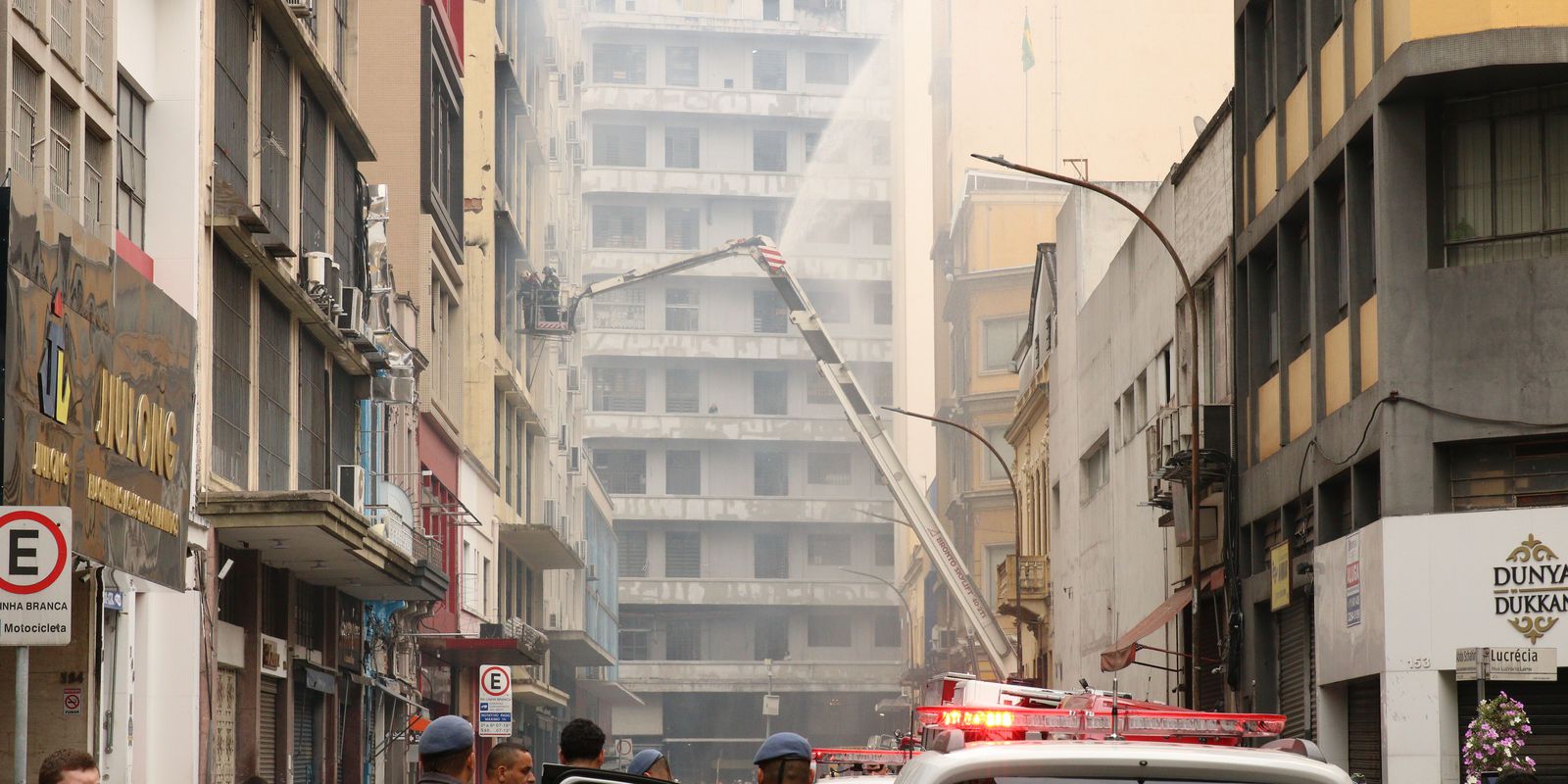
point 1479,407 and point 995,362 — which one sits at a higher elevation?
point 995,362

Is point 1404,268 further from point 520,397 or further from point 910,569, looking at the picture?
point 910,569

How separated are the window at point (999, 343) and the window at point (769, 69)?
1579 inches

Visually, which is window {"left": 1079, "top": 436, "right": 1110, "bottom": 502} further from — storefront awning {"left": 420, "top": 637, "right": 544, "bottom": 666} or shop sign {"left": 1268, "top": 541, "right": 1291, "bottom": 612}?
shop sign {"left": 1268, "top": 541, "right": 1291, "bottom": 612}

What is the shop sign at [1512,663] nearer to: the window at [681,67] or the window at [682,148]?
the window at [682,148]

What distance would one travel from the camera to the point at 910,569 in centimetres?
9194

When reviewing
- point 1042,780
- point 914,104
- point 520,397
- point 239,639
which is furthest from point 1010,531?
point 1042,780

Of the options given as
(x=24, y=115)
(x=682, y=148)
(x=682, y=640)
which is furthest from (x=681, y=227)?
(x=24, y=115)

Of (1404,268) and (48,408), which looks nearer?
(48,408)

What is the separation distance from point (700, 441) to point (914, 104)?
18182mm

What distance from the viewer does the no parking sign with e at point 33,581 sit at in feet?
37.0

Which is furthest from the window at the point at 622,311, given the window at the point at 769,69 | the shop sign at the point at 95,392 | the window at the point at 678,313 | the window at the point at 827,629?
the shop sign at the point at 95,392

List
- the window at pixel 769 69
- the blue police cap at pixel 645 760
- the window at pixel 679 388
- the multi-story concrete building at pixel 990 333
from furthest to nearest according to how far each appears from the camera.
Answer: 1. the window at pixel 769 69
2. the window at pixel 679 388
3. the multi-story concrete building at pixel 990 333
4. the blue police cap at pixel 645 760

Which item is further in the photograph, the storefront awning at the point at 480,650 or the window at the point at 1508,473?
the storefront awning at the point at 480,650

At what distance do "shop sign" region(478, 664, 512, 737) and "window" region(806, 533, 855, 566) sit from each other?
242ft
